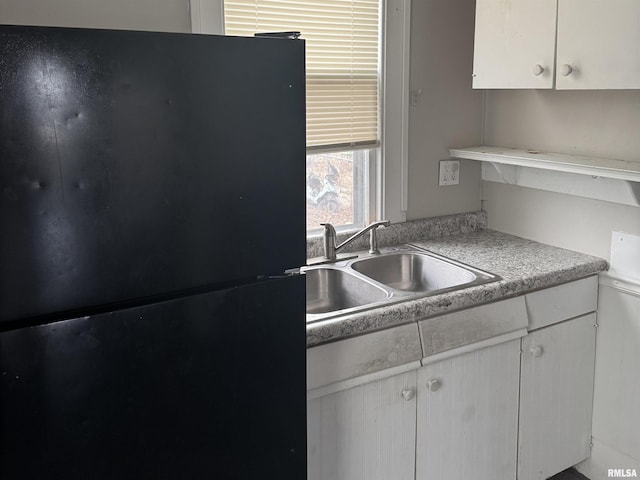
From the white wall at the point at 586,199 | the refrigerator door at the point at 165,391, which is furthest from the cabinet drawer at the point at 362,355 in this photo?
the white wall at the point at 586,199

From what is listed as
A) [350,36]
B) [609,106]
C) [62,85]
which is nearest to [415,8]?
[350,36]

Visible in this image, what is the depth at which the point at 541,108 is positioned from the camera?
97.1 inches

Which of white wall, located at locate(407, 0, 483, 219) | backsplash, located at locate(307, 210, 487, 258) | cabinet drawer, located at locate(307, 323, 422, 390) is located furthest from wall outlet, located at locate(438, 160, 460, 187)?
cabinet drawer, located at locate(307, 323, 422, 390)

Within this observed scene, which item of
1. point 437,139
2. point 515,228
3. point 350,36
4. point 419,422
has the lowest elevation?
point 419,422

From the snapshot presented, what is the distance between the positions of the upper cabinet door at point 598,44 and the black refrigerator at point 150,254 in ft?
3.55

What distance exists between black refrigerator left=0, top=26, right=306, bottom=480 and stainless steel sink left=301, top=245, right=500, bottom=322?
59 cm

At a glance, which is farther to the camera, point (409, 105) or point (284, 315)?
point (409, 105)

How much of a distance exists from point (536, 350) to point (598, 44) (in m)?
1.00

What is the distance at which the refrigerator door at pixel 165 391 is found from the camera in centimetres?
112

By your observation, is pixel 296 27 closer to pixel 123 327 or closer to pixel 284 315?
pixel 284 315

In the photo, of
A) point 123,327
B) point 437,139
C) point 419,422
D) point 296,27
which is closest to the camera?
point 123,327

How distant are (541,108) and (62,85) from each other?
75.3 inches

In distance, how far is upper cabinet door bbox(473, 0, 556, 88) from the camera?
2.08 m
